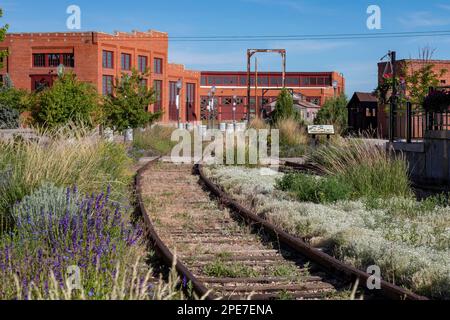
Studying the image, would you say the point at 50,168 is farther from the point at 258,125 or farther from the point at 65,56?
the point at 65,56

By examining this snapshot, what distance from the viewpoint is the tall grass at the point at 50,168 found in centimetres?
968

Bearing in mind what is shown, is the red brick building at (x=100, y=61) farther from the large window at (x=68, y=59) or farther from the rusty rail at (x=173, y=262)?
the rusty rail at (x=173, y=262)

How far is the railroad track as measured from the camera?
696 centimetres

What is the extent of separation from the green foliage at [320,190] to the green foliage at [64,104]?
9.73 metres

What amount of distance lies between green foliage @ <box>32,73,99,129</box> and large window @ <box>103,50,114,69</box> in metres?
33.2

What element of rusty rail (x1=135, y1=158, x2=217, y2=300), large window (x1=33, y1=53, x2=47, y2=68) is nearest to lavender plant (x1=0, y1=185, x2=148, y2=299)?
rusty rail (x1=135, y1=158, x2=217, y2=300)

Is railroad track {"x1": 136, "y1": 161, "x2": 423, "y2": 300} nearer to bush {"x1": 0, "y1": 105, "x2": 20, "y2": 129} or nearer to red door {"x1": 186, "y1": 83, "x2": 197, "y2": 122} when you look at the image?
bush {"x1": 0, "y1": 105, "x2": 20, "y2": 129}

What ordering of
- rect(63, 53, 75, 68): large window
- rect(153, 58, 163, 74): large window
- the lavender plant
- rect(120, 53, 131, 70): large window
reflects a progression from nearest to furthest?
the lavender plant, rect(63, 53, 75, 68): large window, rect(120, 53, 131, 70): large window, rect(153, 58, 163, 74): large window

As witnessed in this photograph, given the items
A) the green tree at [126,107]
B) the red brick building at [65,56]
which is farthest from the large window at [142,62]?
the green tree at [126,107]

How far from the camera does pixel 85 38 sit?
182 feet

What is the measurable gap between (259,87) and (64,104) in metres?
82.9

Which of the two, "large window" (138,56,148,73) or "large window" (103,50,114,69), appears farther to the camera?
"large window" (138,56,148,73)

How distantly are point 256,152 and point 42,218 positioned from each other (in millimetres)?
16513
